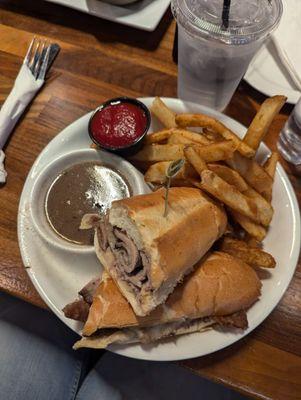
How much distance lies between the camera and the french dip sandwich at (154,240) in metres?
1.03

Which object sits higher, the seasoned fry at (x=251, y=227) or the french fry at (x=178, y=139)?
the french fry at (x=178, y=139)

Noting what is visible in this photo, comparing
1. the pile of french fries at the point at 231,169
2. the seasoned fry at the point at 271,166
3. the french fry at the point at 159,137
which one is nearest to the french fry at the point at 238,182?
the pile of french fries at the point at 231,169

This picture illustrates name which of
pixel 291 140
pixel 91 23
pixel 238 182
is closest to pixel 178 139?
pixel 238 182

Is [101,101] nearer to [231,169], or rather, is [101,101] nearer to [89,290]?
[231,169]

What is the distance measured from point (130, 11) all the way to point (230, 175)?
1.01m

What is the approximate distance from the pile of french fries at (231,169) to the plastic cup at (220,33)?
21 centimetres

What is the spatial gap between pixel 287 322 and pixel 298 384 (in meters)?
0.18

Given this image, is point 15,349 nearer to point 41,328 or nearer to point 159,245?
point 41,328

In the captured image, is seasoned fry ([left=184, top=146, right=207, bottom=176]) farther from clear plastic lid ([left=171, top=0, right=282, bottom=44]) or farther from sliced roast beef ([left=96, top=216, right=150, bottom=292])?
clear plastic lid ([left=171, top=0, right=282, bottom=44])

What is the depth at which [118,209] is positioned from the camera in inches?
42.9

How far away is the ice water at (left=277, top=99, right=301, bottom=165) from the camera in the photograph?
1.44 metres

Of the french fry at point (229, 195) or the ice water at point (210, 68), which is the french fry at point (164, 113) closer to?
the ice water at point (210, 68)

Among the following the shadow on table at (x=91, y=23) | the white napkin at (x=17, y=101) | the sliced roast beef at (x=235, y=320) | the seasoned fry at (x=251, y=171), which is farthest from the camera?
the shadow on table at (x=91, y=23)

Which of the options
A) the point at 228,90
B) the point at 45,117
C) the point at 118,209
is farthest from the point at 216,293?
the point at 45,117
